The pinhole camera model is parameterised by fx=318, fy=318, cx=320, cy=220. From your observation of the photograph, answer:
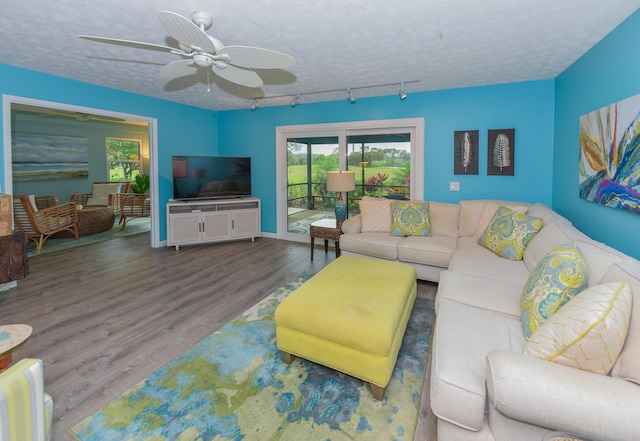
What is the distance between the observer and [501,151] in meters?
4.19

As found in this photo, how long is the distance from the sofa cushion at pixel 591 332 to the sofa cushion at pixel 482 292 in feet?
2.16

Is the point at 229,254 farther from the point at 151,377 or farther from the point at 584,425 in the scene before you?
the point at 584,425

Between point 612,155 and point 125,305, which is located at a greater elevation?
point 612,155

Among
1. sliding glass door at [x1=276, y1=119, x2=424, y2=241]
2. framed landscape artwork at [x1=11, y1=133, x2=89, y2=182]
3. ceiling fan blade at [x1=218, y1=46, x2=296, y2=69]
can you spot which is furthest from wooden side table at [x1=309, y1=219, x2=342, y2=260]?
framed landscape artwork at [x1=11, y1=133, x2=89, y2=182]

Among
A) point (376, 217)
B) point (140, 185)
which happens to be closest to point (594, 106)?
point (376, 217)

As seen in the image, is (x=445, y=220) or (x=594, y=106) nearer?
(x=594, y=106)

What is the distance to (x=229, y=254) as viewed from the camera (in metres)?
4.96

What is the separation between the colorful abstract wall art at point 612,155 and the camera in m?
2.21

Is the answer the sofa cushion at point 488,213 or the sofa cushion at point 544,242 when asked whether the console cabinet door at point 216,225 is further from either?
the sofa cushion at point 544,242

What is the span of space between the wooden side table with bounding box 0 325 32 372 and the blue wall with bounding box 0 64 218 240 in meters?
2.95

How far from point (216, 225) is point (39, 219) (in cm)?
281

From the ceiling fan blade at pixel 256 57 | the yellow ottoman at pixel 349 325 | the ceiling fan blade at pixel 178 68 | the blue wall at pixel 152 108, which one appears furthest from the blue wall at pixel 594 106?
the blue wall at pixel 152 108

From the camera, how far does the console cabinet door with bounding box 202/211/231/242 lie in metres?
5.41

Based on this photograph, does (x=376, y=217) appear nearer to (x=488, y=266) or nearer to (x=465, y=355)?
(x=488, y=266)
